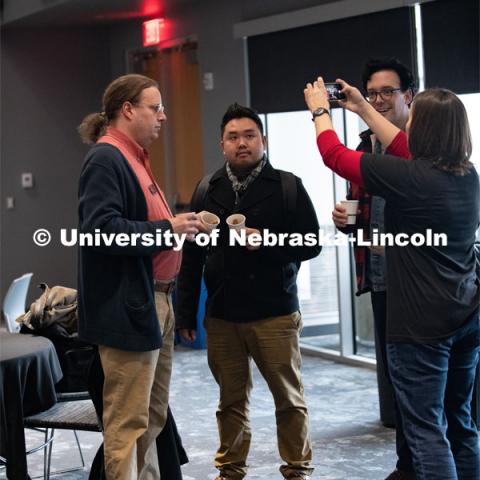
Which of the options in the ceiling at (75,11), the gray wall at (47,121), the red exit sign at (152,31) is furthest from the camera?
the gray wall at (47,121)

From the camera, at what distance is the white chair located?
6164mm

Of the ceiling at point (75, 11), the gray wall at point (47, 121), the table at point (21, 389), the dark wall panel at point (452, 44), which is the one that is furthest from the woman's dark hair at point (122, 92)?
the gray wall at point (47, 121)

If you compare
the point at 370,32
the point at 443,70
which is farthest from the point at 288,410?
the point at 370,32

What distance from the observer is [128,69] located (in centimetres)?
983

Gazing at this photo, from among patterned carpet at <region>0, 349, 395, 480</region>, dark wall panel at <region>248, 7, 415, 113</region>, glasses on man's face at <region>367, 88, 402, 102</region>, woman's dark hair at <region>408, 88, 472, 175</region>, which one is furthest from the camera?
dark wall panel at <region>248, 7, 415, 113</region>

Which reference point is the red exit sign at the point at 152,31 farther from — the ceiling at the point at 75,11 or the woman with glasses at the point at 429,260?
the woman with glasses at the point at 429,260

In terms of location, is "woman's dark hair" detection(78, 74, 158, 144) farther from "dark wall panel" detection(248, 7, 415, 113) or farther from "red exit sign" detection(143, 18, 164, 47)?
"red exit sign" detection(143, 18, 164, 47)

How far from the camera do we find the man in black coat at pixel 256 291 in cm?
391

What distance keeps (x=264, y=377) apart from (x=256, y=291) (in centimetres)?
36

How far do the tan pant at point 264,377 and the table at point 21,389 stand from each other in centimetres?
70

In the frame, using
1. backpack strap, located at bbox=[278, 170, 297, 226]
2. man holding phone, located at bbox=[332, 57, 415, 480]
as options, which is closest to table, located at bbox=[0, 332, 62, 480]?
backpack strap, located at bbox=[278, 170, 297, 226]

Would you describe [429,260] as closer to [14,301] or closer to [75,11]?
[14,301]

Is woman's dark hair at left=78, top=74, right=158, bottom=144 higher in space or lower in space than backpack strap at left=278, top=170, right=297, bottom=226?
higher

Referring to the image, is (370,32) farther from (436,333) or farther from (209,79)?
(436,333)
